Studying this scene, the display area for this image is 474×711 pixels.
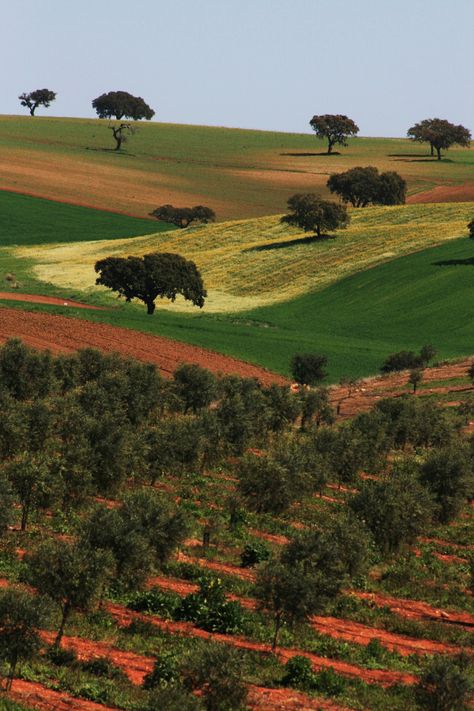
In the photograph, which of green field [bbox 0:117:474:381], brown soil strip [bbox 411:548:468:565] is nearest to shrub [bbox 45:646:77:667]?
brown soil strip [bbox 411:548:468:565]

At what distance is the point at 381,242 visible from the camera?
153375 mm

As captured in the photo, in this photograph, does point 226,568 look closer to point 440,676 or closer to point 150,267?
point 440,676

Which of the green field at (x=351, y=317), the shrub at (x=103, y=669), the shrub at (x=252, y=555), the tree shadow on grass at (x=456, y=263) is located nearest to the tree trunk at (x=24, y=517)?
the shrub at (x=252, y=555)

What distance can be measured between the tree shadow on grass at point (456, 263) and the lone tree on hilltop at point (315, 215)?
2288cm

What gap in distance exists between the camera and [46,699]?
97.9 feet

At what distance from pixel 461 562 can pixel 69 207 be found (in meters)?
154

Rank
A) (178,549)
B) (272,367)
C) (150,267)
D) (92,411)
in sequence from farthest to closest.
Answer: (150,267), (272,367), (92,411), (178,549)

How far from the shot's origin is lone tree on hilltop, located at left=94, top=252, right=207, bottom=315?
123438 mm

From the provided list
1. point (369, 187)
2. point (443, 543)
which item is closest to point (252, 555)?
point (443, 543)

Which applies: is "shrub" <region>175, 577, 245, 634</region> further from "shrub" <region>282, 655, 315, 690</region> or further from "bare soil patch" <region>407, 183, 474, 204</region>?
"bare soil patch" <region>407, 183, 474, 204</region>

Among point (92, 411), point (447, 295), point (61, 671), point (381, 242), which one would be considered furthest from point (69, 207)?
point (61, 671)

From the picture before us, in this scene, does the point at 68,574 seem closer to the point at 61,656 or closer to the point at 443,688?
the point at 61,656

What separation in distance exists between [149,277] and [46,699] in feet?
313

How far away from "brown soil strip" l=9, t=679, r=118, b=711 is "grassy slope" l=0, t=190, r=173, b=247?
147754 mm
